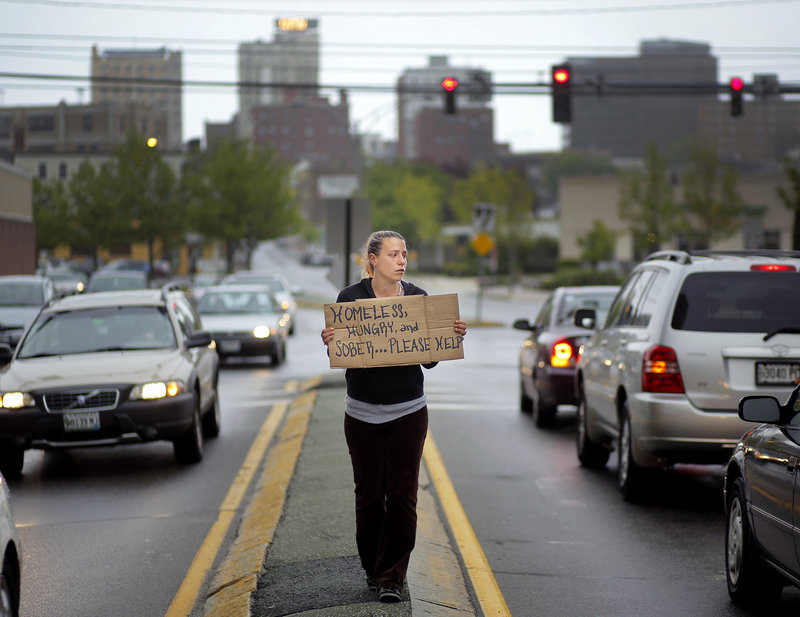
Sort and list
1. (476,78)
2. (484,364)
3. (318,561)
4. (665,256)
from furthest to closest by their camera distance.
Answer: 1. (476,78)
2. (484,364)
3. (665,256)
4. (318,561)

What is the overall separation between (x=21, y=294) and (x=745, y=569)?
21697 mm

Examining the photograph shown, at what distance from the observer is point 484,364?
24875 mm

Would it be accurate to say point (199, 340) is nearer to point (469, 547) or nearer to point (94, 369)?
point (94, 369)

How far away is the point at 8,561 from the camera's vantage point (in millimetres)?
5102

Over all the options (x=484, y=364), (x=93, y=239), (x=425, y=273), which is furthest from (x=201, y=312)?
(x=425, y=273)

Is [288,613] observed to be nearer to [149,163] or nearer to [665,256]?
[665,256]

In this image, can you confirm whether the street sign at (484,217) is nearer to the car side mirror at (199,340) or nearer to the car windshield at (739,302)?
the car side mirror at (199,340)

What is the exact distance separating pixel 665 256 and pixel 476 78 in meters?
21.6

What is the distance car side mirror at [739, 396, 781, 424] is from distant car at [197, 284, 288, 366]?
59.5ft

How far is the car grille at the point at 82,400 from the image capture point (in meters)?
11.0

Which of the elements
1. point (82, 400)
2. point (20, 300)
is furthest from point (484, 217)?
point (82, 400)

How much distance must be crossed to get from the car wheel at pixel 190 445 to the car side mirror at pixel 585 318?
3821 mm

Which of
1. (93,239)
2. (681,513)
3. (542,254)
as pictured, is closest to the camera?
(681,513)

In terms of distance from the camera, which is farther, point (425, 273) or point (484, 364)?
point (425, 273)
